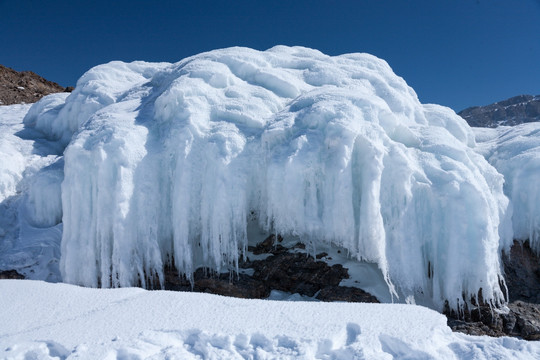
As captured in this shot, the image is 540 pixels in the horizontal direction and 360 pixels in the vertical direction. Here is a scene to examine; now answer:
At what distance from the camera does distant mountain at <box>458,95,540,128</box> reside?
141ft

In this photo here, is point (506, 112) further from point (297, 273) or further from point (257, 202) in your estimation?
point (257, 202)

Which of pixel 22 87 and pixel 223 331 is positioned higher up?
pixel 22 87

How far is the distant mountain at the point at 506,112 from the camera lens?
42900mm

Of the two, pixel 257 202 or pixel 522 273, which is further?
pixel 522 273

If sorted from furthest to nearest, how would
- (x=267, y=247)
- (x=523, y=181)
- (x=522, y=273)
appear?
(x=523, y=181), (x=522, y=273), (x=267, y=247)

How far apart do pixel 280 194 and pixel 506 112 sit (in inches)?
1932

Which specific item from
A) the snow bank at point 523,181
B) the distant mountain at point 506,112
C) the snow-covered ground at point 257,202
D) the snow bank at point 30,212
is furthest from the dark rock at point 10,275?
the distant mountain at point 506,112

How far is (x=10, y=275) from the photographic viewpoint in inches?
290

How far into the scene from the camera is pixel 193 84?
7887 mm

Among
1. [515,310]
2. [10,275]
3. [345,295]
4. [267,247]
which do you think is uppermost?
[267,247]

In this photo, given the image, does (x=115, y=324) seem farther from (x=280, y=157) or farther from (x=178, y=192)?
(x=280, y=157)

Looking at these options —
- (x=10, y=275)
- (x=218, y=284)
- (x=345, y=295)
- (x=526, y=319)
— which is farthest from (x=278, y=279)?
(x=10, y=275)

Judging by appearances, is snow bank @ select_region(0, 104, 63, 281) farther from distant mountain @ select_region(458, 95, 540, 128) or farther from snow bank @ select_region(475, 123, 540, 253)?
distant mountain @ select_region(458, 95, 540, 128)

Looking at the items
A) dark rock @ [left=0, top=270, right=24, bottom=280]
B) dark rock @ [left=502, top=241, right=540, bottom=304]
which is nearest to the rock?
dark rock @ [left=0, top=270, right=24, bottom=280]
